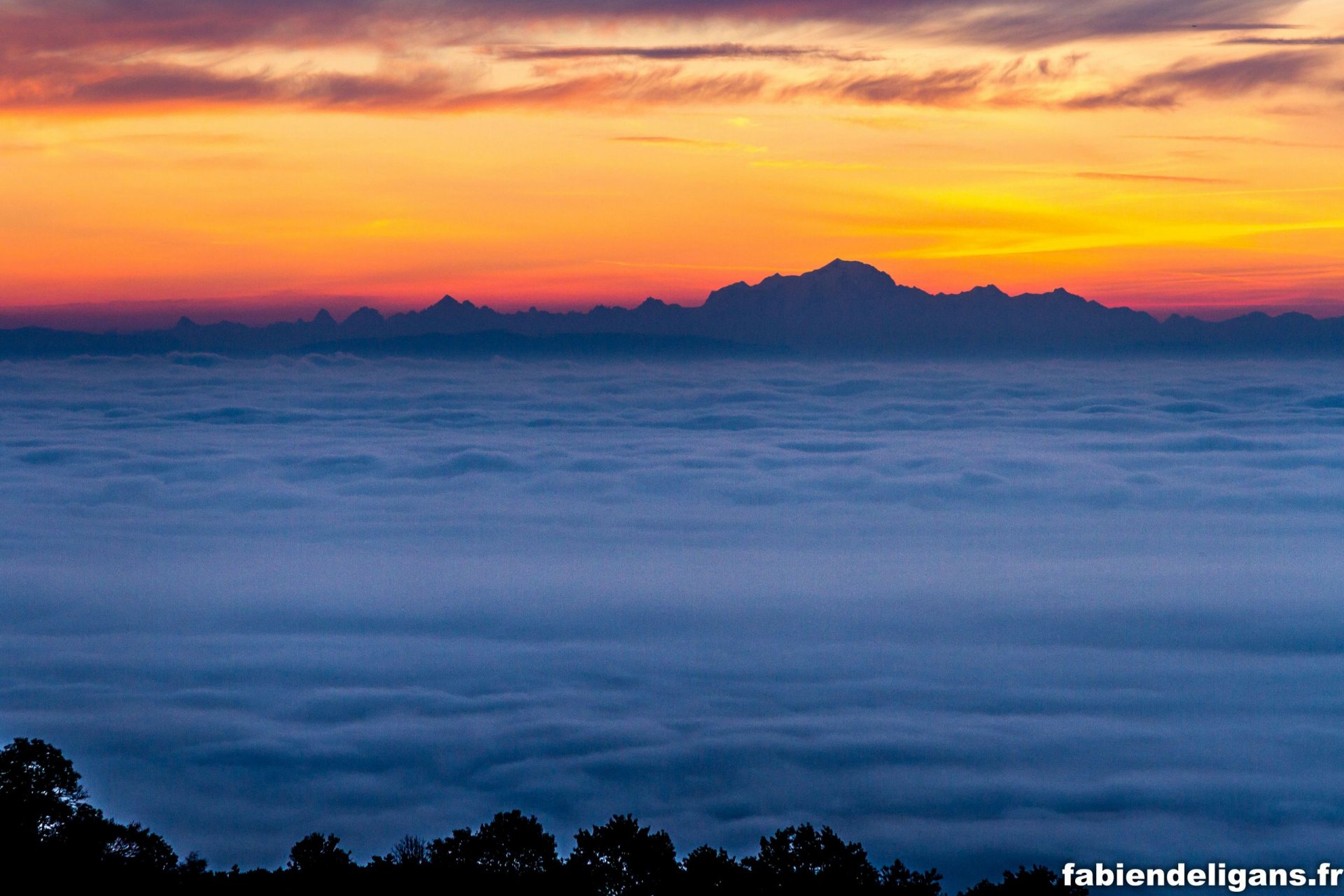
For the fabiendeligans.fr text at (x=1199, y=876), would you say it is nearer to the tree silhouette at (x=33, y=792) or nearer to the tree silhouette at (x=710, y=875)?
the tree silhouette at (x=710, y=875)

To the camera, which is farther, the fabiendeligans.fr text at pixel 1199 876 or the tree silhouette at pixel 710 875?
the fabiendeligans.fr text at pixel 1199 876

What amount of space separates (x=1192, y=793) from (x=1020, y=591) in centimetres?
6105

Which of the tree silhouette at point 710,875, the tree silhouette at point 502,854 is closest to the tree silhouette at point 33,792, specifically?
the tree silhouette at point 502,854

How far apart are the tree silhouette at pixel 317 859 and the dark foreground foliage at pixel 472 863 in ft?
0.08

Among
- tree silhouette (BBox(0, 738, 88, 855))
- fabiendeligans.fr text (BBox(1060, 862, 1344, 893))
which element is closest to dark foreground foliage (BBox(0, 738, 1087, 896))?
tree silhouette (BBox(0, 738, 88, 855))

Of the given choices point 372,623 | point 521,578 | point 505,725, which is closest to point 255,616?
point 372,623

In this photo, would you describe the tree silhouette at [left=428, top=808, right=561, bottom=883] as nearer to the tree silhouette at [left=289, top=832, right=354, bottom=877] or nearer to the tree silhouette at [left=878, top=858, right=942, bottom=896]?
the tree silhouette at [left=289, top=832, right=354, bottom=877]

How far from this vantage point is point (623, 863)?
1927 centimetres

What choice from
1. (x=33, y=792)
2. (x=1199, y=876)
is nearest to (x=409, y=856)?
(x=33, y=792)

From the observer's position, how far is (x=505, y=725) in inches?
2726

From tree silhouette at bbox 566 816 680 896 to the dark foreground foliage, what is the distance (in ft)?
0.06

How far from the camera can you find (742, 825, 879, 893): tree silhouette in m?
18.2

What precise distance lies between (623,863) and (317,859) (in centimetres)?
525

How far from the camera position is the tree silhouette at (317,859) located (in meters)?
18.0
